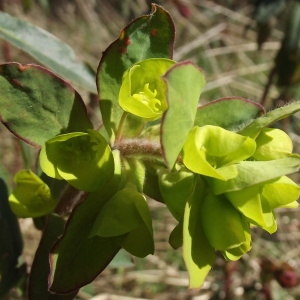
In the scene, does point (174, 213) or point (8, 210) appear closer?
point (174, 213)

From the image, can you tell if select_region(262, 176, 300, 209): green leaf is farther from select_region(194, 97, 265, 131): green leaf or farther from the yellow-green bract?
select_region(194, 97, 265, 131): green leaf

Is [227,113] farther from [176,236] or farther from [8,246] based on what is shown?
[8,246]

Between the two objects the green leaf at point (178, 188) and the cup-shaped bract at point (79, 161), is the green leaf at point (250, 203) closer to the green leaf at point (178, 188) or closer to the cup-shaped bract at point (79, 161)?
the green leaf at point (178, 188)

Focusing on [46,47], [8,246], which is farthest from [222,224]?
[46,47]

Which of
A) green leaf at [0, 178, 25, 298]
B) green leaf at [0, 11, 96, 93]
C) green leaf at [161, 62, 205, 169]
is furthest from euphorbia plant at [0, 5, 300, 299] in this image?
green leaf at [0, 11, 96, 93]

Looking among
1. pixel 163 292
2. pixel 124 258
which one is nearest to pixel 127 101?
pixel 124 258

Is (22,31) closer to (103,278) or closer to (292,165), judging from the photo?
(292,165)
